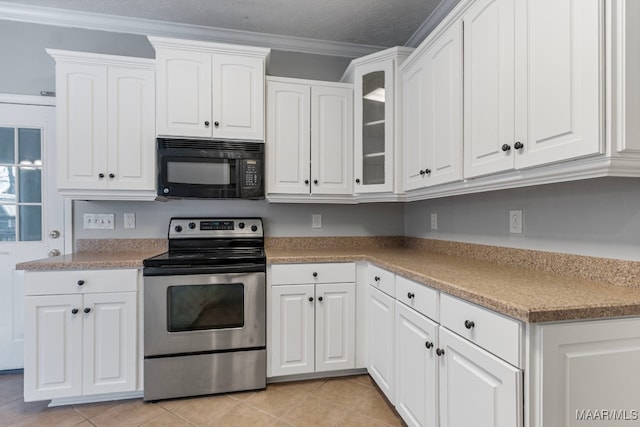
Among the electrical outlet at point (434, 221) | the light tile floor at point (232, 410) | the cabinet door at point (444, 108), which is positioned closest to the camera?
the cabinet door at point (444, 108)

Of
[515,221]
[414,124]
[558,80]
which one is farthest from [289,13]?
[515,221]

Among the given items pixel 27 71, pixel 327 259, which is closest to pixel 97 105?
pixel 27 71

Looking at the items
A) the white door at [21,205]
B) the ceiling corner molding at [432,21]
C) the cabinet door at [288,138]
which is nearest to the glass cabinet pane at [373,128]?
the cabinet door at [288,138]

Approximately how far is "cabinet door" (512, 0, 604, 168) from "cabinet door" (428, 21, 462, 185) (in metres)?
0.38

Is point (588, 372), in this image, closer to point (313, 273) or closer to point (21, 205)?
point (313, 273)

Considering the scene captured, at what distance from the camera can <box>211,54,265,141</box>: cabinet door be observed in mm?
2252

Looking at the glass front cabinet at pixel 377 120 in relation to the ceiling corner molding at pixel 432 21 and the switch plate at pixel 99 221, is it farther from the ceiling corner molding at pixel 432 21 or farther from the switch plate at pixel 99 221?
the switch plate at pixel 99 221

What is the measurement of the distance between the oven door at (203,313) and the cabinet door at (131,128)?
74 centimetres

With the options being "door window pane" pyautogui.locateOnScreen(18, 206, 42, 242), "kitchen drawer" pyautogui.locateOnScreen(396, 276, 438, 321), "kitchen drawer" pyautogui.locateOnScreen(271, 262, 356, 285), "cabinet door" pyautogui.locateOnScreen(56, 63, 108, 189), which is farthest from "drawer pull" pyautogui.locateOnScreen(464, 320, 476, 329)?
"door window pane" pyautogui.locateOnScreen(18, 206, 42, 242)

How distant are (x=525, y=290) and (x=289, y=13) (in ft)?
7.64

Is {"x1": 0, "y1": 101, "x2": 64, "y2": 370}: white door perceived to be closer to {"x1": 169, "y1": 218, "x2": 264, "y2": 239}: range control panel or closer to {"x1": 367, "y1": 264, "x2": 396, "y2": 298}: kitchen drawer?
{"x1": 169, "y1": 218, "x2": 264, "y2": 239}: range control panel

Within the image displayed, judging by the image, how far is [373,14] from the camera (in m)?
2.35

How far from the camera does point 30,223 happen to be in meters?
2.37

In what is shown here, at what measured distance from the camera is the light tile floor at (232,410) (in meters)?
1.81
